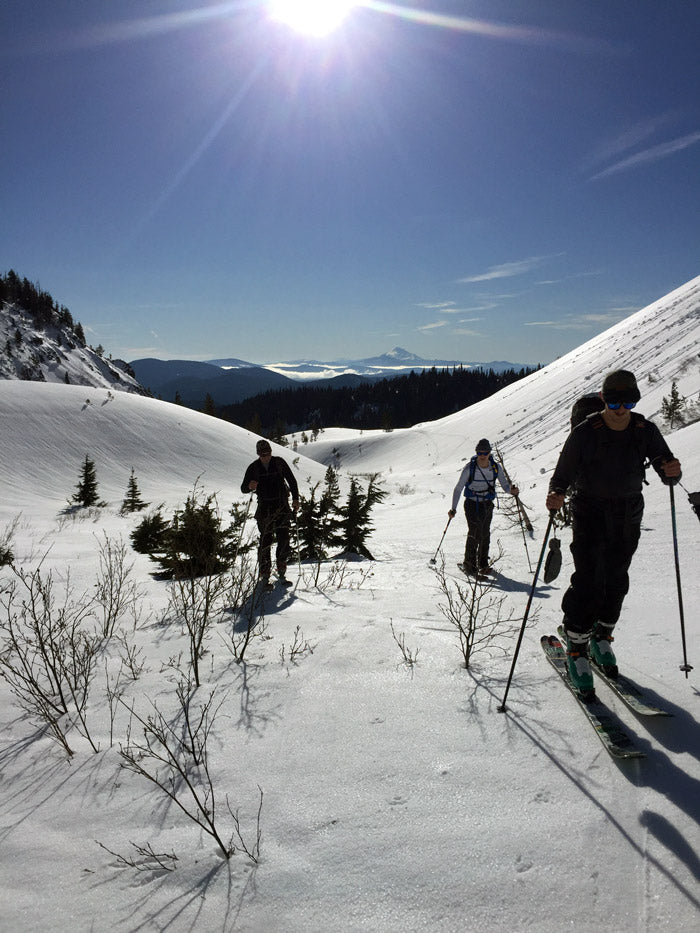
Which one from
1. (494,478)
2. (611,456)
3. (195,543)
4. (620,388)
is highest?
(620,388)

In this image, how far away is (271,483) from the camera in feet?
21.8

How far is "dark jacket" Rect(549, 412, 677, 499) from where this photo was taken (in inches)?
117

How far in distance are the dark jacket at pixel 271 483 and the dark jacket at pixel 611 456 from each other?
13.9ft

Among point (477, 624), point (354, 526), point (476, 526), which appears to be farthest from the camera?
point (354, 526)

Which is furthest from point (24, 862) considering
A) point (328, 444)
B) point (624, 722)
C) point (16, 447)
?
point (328, 444)

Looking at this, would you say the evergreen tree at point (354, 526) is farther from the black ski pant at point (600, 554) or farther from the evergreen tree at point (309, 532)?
the black ski pant at point (600, 554)

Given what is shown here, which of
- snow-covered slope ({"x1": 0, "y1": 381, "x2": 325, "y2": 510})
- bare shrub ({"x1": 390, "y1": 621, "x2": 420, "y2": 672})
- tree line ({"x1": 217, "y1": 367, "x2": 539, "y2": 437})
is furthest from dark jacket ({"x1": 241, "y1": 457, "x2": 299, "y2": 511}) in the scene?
tree line ({"x1": 217, "y1": 367, "x2": 539, "y2": 437})

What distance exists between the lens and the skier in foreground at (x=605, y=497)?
9.73ft

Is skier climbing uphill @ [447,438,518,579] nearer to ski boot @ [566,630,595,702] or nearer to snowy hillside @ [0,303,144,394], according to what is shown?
ski boot @ [566,630,595,702]

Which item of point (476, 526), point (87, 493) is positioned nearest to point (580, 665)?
point (476, 526)

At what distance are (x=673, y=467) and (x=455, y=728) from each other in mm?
2203

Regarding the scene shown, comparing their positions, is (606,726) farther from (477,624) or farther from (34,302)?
(34,302)

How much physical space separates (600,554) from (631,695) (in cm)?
88

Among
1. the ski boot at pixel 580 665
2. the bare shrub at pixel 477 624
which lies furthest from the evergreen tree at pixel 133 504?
the ski boot at pixel 580 665
